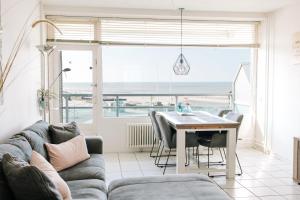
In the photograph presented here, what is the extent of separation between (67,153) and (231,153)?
2.15m

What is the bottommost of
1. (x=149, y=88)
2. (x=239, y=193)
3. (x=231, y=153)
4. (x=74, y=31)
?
(x=239, y=193)

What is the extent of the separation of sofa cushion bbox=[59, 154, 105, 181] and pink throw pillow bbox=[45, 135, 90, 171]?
0.19 ft

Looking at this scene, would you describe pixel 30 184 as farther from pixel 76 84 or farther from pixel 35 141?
pixel 76 84

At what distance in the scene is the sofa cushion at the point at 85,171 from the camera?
9.50 feet

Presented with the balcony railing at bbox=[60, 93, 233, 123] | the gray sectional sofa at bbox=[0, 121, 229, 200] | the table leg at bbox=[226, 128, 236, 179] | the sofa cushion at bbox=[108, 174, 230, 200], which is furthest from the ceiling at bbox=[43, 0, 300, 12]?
the sofa cushion at bbox=[108, 174, 230, 200]

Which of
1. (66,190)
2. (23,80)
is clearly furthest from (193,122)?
(66,190)

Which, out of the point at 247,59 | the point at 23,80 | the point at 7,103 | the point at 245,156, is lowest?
the point at 245,156

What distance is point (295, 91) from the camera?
4.90 metres

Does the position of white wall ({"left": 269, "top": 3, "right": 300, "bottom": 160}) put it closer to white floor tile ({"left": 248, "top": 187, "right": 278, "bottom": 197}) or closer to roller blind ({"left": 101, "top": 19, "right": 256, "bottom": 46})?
roller blind ({"left": 101, "top": 19, "right": 256, "bottom": 46})

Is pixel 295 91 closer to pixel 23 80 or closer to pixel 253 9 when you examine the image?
pixel 253 9

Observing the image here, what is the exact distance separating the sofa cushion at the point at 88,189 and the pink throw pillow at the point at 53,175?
20cm

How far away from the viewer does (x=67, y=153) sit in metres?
3.21

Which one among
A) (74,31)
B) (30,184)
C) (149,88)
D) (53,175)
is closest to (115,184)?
(53,175)

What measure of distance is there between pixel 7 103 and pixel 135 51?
313cm
